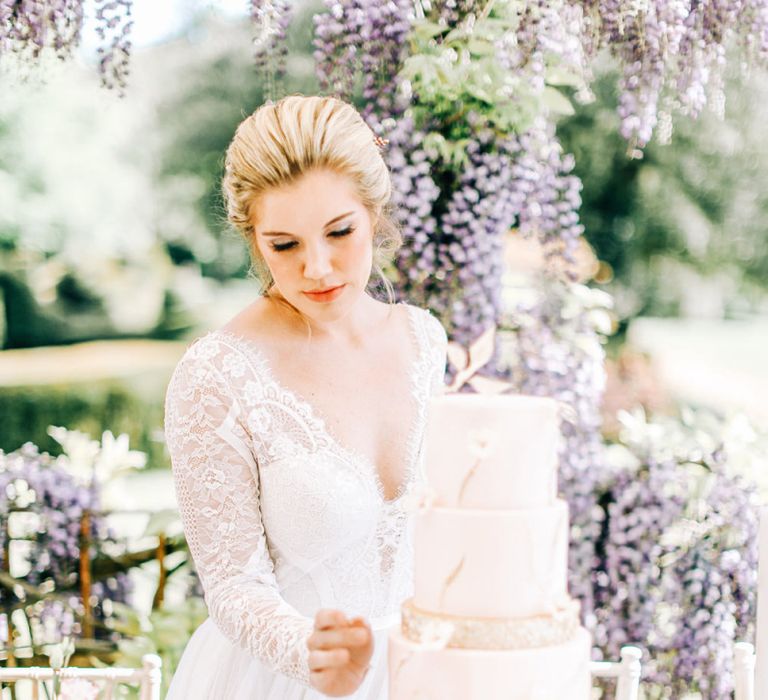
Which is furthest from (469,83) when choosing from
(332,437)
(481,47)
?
(332,437)

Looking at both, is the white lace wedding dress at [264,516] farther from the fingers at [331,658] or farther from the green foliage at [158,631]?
the green foliage at [158,631]

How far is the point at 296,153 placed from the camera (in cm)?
155

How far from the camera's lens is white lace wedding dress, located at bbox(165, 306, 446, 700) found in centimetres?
157

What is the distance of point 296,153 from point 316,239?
0.14 metres

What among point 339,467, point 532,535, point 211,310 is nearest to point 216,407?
point 339,467

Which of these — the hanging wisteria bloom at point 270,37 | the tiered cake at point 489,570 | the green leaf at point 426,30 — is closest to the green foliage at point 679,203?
the green leaf at point 426,30

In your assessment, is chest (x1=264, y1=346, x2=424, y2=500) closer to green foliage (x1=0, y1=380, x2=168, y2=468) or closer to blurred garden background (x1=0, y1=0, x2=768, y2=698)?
blurred garden background (x1=0, y1=0, x2=768, y2=698)

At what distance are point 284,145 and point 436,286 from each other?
152 centimetres

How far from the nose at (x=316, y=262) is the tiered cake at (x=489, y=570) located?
0.46 m

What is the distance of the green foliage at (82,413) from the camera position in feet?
10.6

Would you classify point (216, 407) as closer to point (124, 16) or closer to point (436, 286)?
point (436, 286)

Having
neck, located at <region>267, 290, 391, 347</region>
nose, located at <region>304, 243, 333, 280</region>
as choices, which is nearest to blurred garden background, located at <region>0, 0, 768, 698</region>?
neck, located at <region>267, 290, 391, 347</region>

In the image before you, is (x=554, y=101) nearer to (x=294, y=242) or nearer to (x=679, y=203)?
(x=679, y=203)

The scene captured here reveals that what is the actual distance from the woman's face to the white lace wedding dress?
0.60 feet
